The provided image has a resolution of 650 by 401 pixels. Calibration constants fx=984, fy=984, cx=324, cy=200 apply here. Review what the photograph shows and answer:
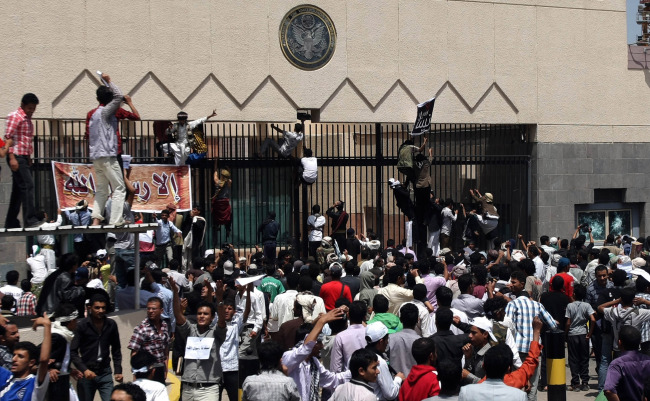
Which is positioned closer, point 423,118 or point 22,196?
point 22,196

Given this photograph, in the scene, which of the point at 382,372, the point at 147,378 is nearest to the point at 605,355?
the point at 382,372

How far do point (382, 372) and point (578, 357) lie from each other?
17.7ft

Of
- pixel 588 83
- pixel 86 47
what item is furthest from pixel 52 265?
pixel 588 83

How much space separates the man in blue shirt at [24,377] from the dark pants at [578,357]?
698 cm

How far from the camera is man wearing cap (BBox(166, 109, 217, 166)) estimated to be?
1853 centimetres

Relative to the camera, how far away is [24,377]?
773 centimetres

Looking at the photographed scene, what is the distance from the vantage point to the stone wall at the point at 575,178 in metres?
21.8

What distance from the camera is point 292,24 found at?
20.1m

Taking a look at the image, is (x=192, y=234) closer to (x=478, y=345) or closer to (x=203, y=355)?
(x=203, y=355)

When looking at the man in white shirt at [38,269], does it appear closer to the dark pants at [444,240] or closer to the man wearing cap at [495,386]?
the dark pants at [444,240]

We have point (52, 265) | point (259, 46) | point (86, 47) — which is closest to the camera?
point (52, 265)

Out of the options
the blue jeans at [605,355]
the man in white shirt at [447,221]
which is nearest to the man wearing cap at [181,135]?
the man in white shirt at [447,221]

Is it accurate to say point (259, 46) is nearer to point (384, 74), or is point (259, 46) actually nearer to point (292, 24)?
point (292, 24)

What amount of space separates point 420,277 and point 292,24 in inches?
350
